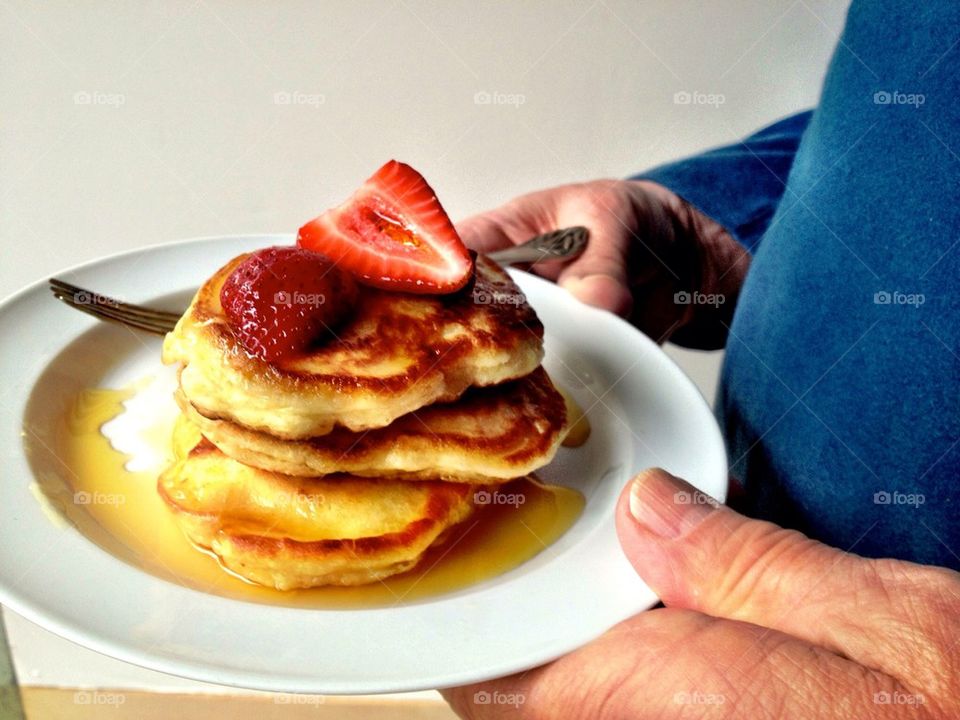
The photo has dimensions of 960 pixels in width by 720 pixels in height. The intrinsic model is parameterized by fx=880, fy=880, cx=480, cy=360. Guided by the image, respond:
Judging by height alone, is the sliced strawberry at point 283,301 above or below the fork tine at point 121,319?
above

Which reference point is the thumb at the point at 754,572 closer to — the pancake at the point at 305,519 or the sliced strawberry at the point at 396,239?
the pancake at the point at 305,519

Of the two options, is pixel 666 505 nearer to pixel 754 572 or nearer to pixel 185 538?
pixel 754 572

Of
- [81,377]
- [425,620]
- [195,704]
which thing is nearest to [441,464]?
[425,620]

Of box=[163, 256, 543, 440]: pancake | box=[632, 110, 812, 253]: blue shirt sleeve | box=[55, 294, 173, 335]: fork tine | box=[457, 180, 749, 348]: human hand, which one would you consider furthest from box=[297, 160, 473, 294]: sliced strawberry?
box=[632, 110, 812, 253]: blue shirt sleeve

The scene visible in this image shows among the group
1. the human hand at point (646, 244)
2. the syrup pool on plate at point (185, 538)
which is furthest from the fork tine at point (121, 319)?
the human hand at point (646, 244)

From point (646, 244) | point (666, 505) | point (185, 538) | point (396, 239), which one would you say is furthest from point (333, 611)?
point (646, 244)

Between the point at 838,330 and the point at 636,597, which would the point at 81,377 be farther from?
the point at 838,330
